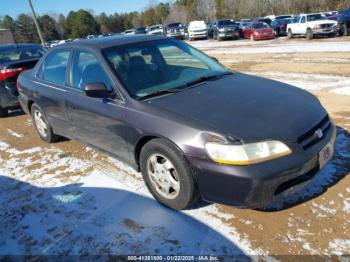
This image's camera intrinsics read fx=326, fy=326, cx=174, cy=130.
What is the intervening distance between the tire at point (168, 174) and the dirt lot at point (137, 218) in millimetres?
153

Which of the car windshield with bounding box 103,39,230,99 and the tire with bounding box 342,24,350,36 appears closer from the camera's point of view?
the car windshield with bounding box 103,39,230,99

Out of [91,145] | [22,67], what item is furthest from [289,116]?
[22,67]

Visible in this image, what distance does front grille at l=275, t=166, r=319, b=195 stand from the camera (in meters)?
2.65

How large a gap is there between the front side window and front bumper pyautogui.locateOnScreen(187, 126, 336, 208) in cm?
148

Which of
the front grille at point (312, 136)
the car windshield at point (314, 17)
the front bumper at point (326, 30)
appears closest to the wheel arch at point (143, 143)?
the front grille at point (312, 136)

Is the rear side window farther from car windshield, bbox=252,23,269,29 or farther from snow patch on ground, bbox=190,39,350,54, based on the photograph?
car windshield, bbox=252,23,269,29

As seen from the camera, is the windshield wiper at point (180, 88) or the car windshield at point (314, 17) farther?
the car windshield at point (314, 17)

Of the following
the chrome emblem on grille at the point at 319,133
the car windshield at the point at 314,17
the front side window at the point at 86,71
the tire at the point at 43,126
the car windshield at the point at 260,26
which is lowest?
the car windshield at the point at 260,26

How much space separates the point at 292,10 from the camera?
46.3 meters

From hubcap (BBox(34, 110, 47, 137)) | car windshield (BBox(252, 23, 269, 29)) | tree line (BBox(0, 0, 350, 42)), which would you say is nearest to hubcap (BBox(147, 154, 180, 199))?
hubcap (BBox(34, 110, 47, 137))

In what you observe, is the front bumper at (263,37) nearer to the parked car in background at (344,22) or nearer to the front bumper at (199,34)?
the parked car in background at (344,22)

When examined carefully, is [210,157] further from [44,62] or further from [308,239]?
[44,62]

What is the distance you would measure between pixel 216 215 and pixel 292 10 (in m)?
49.6

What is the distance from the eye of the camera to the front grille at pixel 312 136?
2.74m
